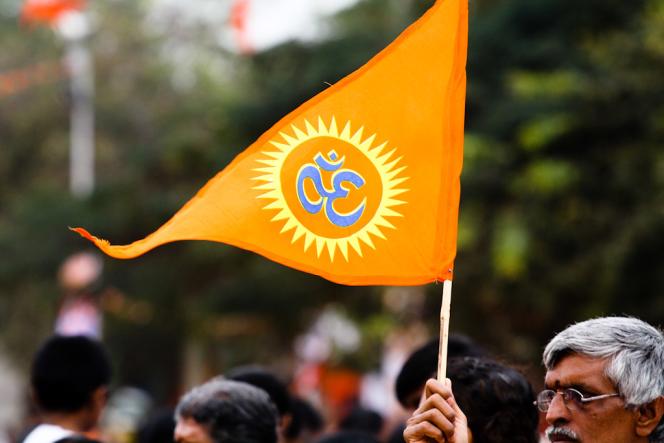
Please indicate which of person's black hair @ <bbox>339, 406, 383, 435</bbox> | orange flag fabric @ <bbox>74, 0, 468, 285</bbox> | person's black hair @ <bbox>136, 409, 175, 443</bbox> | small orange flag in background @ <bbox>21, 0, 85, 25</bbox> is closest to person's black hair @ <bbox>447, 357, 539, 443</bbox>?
orange flag fabric @ <bbox>74, 0, 468, 285</bbox>

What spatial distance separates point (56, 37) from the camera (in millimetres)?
33906

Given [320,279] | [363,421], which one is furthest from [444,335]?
[320,279]

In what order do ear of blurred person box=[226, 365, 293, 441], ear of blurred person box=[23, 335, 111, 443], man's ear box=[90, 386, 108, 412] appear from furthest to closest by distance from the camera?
1. ear of blurred person box=[226, 365, 293, 441]
2. man's ear box=[90, 386, 108, 412]
3. ear of blurred person box=[23, 335, 111, 443]

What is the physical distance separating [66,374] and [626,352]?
2549mm

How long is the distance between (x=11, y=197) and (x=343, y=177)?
27339 mm

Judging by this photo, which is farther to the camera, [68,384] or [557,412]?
[68,384]

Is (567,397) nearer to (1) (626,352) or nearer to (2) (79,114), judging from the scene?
(1) (626,352)

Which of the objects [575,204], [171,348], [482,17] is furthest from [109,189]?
[171,348]

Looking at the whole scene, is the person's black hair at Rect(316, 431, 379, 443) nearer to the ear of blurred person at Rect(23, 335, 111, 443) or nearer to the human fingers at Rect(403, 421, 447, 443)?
the ear of blurred person at Rect(23, 335, 111, 443)

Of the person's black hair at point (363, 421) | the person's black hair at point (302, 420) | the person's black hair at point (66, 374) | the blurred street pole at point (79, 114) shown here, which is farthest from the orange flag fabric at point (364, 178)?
the blurred street pole at point (79, 114)

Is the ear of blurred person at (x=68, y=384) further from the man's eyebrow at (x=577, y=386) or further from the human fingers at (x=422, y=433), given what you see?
the man's eyebrow at (x=577, y=386)

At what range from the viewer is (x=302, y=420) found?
654cm

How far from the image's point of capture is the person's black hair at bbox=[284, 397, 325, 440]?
609 centimetres

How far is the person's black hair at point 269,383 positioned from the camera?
534cm
